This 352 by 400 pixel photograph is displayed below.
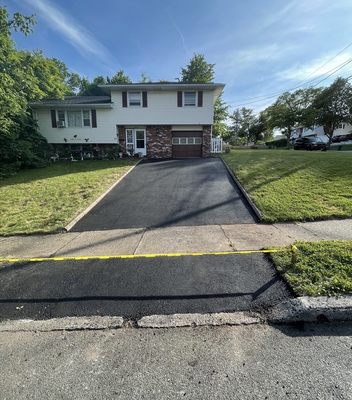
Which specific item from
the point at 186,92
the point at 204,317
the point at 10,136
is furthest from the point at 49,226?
the point at 186,92

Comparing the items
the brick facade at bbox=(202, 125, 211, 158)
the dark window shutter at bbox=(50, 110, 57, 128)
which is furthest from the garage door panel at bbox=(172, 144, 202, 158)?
the dark window shutter at bbox=(50, 110, 57, 128)

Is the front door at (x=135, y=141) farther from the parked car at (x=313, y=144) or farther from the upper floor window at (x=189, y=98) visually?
the parked car at (x=313, y=144)

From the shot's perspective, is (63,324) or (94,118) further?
(94,118)

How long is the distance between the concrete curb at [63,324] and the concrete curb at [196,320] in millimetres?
358

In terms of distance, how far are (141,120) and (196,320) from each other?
57.5 ft

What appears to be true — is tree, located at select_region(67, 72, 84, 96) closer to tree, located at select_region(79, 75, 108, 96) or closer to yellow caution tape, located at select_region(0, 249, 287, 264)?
tree, located at select_region(79, 75, 108, 96)

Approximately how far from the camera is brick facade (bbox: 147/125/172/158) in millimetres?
18703

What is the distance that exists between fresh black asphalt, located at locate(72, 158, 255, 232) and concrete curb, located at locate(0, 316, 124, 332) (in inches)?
136

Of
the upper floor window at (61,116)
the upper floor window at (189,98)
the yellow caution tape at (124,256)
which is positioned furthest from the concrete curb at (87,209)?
the upper floor window at (61,116)

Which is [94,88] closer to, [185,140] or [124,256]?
[185,140]

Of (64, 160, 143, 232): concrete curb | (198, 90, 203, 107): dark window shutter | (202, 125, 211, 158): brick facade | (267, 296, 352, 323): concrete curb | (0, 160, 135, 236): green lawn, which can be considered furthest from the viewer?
(202, 125, 211, 158): brick facade

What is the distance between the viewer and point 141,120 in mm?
18516

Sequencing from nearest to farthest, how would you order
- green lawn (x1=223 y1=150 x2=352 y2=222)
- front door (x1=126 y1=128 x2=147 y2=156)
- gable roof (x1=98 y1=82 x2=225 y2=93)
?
green lawn (x1=223 y1=150 x2=352 y2=222)
gable roof (x1=98 y1=82 x2=225 y2=93)
front door (x1=126 y1=128 x2=147 y2=156)

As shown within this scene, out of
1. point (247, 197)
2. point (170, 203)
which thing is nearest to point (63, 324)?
point (170, 203)
